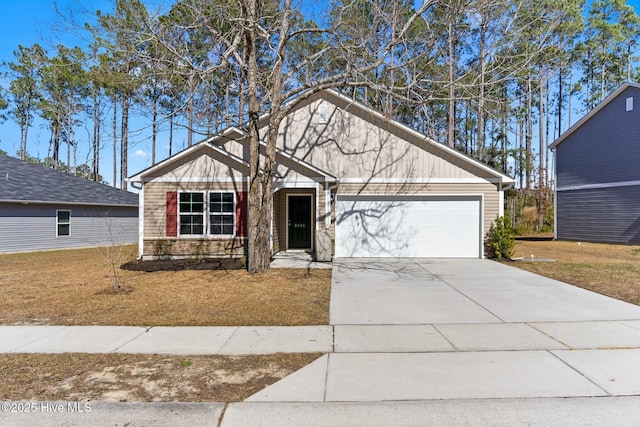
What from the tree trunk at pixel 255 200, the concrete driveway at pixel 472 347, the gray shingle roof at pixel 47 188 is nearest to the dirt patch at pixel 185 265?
the tree trunk at pixel 255 200

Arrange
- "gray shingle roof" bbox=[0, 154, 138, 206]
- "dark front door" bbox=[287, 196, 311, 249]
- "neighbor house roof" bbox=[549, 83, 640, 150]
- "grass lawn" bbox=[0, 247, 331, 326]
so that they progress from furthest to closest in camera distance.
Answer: "neighbor house roof" bbox=[549, 83, 640, 150]
"gray shingle roof" bbox=[0, 154, 138, 206]
"dark front door" bbox=[287, 196, 311, 249]
"grass lawn" bbox=[0, 247, 331, 326]

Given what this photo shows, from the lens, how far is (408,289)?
8523 mm

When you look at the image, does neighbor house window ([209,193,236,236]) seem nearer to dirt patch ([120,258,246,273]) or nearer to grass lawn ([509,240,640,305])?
dirt patch ([120,258,246,273])

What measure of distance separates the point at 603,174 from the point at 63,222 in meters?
27.4

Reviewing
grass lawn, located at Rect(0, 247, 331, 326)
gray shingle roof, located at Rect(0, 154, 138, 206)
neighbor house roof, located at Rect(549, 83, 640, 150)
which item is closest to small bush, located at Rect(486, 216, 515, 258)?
grass lawn, located at Rect(0, 247, 331, 326)

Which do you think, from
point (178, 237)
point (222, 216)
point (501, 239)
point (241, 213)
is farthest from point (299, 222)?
point (501, 239)

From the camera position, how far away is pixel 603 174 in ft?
65.4

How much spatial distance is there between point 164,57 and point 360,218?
8.02 m

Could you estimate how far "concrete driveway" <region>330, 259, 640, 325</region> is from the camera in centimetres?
630

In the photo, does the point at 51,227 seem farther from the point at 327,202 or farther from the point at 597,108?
the point at 597,108

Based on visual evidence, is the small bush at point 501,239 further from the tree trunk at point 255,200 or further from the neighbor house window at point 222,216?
the neighbor house window at point 222,216

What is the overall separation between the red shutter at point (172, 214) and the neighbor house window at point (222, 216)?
1153 millimetres

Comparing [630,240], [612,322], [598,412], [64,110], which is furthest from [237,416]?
[64,110]

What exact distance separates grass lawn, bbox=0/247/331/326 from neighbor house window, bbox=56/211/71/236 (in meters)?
8.59
